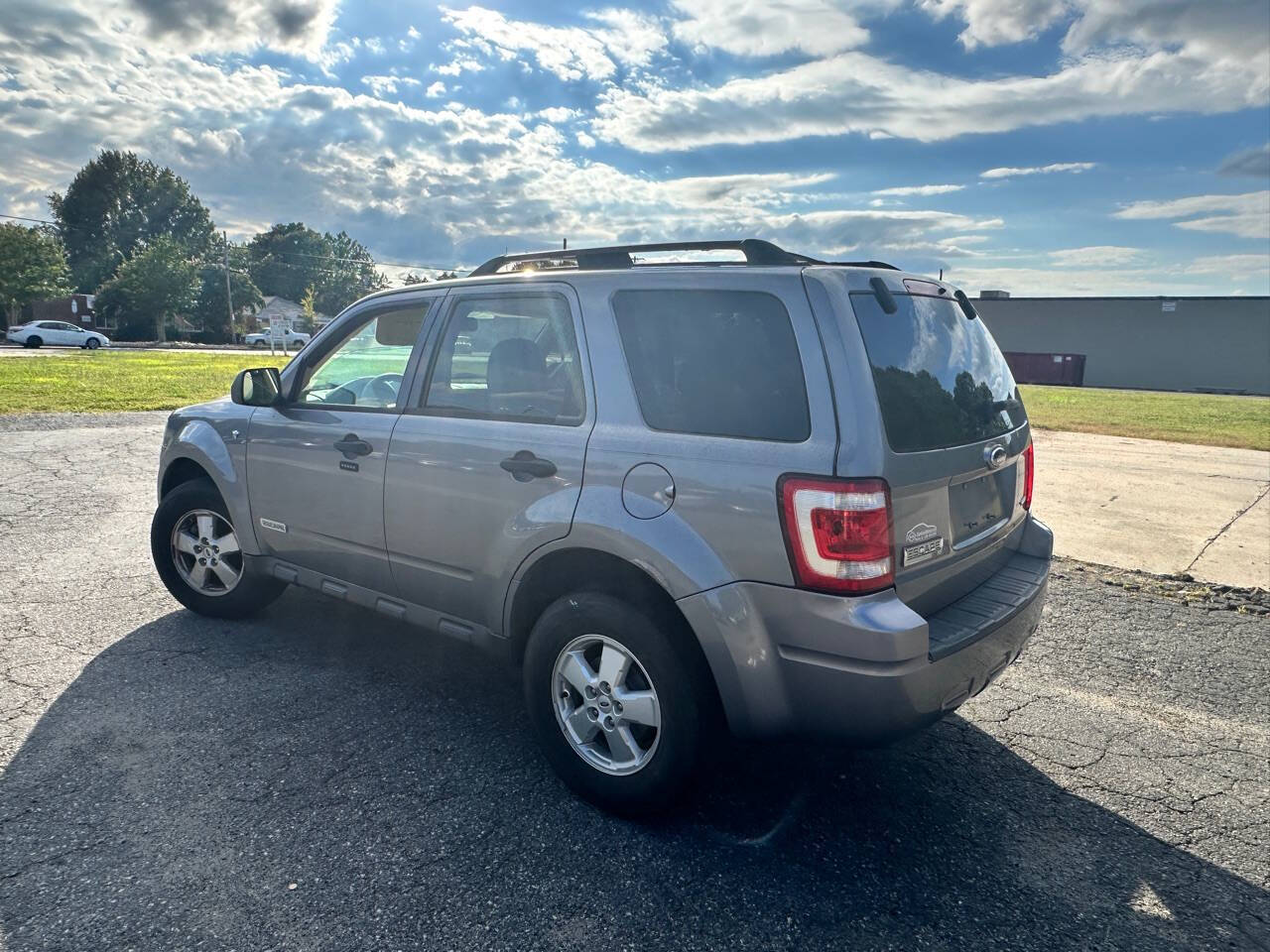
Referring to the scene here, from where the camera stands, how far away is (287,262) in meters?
109

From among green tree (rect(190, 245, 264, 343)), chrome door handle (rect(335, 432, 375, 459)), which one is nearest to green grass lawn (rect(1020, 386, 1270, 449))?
chrome door handle (rect(335, 432, 375, 459))

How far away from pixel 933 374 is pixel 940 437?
0.24m

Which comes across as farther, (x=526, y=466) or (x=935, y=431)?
(x=526, y=466)

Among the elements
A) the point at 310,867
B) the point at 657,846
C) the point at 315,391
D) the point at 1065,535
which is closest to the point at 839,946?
the point at 657,846

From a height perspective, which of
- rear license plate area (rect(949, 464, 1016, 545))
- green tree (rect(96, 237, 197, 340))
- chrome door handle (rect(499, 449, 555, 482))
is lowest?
rear license plate area (rect(949, 464, 1016, 545))

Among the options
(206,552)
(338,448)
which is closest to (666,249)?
(338,448)

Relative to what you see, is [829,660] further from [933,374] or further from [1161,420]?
[1161,420]

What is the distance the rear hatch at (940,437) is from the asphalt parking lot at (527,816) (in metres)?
0.73

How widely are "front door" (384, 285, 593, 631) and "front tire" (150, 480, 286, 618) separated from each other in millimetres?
1381

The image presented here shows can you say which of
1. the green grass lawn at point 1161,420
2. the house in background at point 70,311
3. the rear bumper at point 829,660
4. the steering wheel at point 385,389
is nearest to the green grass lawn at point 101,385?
the steering wheel at point 385,389

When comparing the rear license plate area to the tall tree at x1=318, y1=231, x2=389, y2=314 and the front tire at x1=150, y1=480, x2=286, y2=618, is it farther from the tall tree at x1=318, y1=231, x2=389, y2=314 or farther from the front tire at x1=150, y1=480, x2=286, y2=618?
the tall tree at x1=318, y1=231, x2=389, y2=314

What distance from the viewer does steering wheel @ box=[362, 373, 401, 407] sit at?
372cm

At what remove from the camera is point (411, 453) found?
3475 mm

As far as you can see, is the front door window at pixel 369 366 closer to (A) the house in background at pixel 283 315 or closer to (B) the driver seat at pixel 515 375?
(B) the driver seat at pixel 515 375
